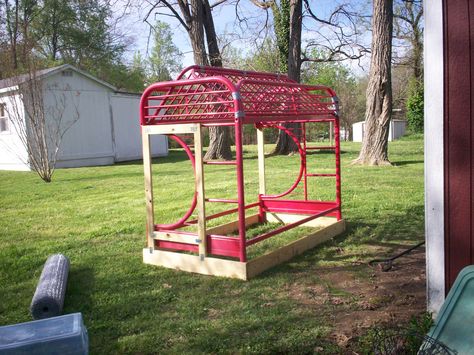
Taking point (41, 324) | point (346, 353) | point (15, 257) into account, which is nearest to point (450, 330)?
point (346, 353)

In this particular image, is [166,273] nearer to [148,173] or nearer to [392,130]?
[148,173]

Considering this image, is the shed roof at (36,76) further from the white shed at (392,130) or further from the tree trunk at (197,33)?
the white shed at (392,130)

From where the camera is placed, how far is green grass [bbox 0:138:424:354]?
126 inches

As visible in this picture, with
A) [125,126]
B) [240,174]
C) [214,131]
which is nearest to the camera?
[240,174]

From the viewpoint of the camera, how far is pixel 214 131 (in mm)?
17281

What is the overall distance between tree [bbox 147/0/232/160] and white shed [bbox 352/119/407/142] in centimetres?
1584

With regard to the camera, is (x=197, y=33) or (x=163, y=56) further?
(x=163, y=56)

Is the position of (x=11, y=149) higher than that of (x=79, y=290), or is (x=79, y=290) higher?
(x=11, y=149)

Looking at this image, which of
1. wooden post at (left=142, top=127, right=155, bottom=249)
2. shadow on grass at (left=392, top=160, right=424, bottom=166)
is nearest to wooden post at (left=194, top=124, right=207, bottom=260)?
wooden post at (left=142, top=127, right=155, bottom=249)

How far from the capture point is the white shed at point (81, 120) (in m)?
16.5

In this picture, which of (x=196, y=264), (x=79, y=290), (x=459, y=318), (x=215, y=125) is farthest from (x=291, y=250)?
(x=459, y=318)

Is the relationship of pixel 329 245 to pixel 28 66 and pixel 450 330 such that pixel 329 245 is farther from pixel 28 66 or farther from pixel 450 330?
pixel 28 66

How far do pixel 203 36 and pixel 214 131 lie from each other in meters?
3.40

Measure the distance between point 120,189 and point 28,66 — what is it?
15.8 ft
